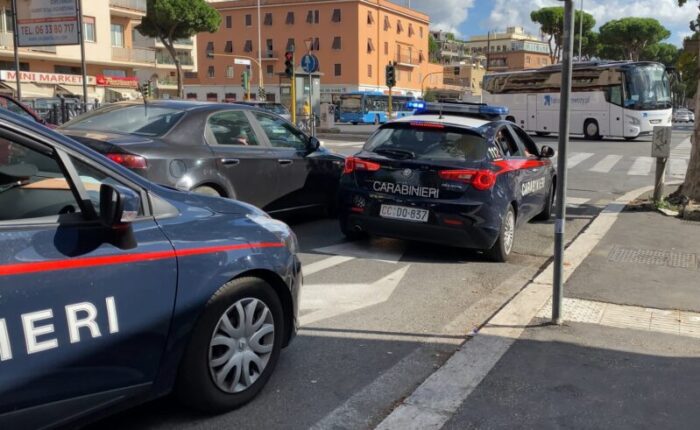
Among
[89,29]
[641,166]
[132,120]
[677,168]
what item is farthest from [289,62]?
[89,29]

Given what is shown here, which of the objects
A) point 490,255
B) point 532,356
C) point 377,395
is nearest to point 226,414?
point 377,395

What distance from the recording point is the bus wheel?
A: 3041 centimetres

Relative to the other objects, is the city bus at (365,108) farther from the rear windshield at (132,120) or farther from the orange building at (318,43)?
the rear windshield at (132,120)

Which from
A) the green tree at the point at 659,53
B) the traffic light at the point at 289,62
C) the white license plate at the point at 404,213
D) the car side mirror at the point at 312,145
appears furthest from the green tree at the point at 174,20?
the green tree at the point at 659,53

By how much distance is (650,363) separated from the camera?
4.27 metres

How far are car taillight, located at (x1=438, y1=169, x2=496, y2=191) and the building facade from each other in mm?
34204

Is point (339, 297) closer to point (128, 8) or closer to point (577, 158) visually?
point (577, 158)

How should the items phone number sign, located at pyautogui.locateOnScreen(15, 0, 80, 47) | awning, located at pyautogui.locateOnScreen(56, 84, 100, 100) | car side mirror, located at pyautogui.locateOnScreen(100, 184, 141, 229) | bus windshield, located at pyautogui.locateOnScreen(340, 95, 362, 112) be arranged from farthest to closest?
bus windshield, located at pyautogui.locateOnScreen(340, 95, 362, 112) < awning, located at pyautogui.locateOnScreen(56, 84, 100, 100) < phone number sign, located at pyautogui.locateOnScreen(15, 0, 80, 47) < car side mirror, located at pyautogui.locateOnScreen(100, 184, 141, 229)

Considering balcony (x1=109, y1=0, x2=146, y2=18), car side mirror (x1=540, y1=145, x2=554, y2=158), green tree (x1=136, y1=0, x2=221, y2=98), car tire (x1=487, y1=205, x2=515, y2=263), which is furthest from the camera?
green tree (x1=136, y1=0, x2=221, y2=98)

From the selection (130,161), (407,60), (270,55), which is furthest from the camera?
(407,60)

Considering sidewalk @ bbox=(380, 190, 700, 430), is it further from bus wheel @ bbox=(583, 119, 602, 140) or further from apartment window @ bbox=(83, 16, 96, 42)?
apartment window @ bbox=(83, 16, 96, 42)

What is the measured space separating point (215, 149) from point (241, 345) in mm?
3817

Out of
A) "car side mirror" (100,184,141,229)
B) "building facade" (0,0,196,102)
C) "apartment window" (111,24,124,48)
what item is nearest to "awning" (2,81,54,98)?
"building facade" (0,0,196,102)

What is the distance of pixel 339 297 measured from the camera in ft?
18.4
